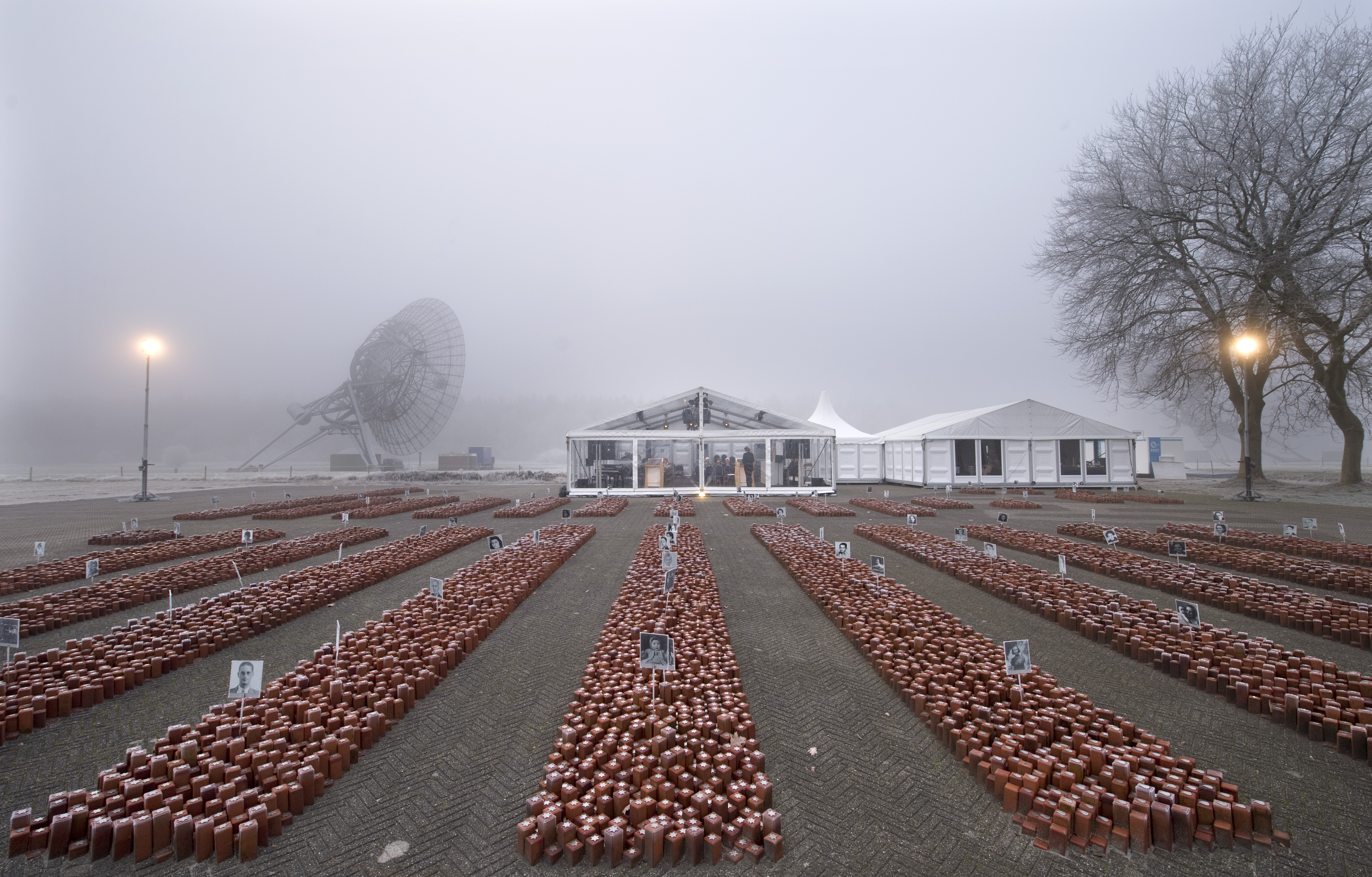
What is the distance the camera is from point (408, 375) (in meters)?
52.4

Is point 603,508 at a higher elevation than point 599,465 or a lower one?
lower

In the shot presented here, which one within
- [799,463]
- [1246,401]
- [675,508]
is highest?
[1246,401]

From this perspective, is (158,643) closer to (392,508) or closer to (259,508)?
(392,508)

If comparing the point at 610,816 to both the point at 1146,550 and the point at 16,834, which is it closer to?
the point at 16,834

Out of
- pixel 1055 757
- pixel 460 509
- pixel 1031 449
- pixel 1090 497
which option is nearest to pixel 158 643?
pixel 1055 757

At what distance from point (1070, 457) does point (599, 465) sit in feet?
91.7

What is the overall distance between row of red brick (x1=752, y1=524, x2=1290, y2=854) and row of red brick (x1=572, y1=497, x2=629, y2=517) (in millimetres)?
15845

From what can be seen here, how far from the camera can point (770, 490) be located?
1264 inches

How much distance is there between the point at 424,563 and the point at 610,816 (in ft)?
33.9

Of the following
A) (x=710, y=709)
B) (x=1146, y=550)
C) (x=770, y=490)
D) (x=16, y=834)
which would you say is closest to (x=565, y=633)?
(x=710, y=709)

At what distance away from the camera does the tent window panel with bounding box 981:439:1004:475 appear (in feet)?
114

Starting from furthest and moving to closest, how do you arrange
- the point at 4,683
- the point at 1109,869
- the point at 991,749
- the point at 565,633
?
1. the point at 565,633
2. the point at 4,683
3. the point at 991,749
4. the point at 1109,869

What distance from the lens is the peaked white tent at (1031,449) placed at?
112ft

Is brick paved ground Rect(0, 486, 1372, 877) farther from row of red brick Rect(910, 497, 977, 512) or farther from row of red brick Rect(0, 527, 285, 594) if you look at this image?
row of red brick Rect(910, 497, 977, 512)
